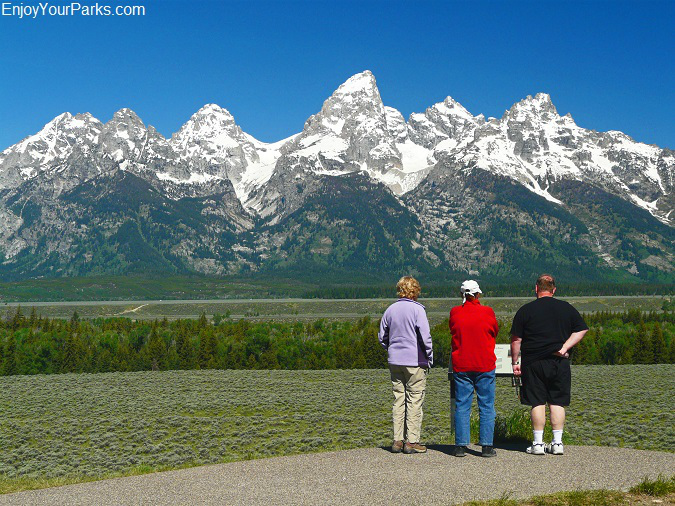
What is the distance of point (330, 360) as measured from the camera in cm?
13025

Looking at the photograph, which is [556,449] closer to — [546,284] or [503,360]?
[503,360]

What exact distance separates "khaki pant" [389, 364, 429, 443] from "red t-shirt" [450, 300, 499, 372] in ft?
3.73

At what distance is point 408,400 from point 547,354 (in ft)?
12.8

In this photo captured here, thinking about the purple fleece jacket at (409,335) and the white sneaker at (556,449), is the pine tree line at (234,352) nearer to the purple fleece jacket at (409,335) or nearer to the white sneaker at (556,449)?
the purple fleece jacket at (409,335)

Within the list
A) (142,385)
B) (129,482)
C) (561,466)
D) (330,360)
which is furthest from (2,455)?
(330,360)

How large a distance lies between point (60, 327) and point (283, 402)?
377ft

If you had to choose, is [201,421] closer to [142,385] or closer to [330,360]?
[142,385]

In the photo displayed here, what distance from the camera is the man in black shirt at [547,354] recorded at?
1859 centimetres

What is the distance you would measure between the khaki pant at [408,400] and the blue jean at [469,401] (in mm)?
979

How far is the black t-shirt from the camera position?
731 inches

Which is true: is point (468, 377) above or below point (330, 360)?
above

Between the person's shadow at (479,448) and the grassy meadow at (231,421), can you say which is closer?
the person's shadow at (479,448)

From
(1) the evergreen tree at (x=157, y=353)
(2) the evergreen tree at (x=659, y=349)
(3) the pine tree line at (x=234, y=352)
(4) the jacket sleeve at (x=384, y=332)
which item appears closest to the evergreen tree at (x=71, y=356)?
(3) the pine tree line at (x=234, y=352)

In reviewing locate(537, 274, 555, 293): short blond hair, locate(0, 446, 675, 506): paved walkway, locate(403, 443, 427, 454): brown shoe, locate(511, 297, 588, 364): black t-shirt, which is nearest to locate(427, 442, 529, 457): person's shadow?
locate(0, 446, 675, 506): paved walkway
